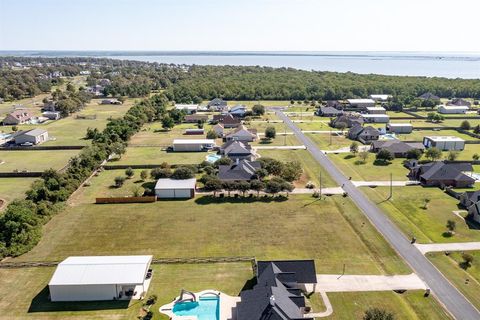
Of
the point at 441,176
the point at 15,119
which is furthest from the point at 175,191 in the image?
the point at 15,119

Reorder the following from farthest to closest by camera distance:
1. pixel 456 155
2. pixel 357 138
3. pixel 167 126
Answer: pixel 167 126
pixel 357 138
pixel 456 155

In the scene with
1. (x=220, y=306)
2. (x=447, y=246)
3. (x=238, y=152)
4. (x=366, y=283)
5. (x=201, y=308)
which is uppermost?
(x=238, y=152)

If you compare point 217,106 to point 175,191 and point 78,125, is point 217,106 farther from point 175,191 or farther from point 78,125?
point 175,191

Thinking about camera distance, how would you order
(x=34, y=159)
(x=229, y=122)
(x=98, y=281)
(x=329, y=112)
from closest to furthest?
(x=98, y=281) → (x=34, y=159) → (x=229, y=122) → (x=329, y=112)

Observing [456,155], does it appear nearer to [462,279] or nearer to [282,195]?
[282,195]

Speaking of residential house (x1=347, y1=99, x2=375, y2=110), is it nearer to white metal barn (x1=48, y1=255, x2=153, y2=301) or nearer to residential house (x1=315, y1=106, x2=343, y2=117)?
Result: residential house (x1=315, y1=106, x2=343, y2=117)

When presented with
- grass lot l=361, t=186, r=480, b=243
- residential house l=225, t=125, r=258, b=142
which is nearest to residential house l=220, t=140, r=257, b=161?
residential house l=225, t=125, r=258, b=142

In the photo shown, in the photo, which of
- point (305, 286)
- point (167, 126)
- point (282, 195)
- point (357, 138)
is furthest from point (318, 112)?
point (305, 286)
